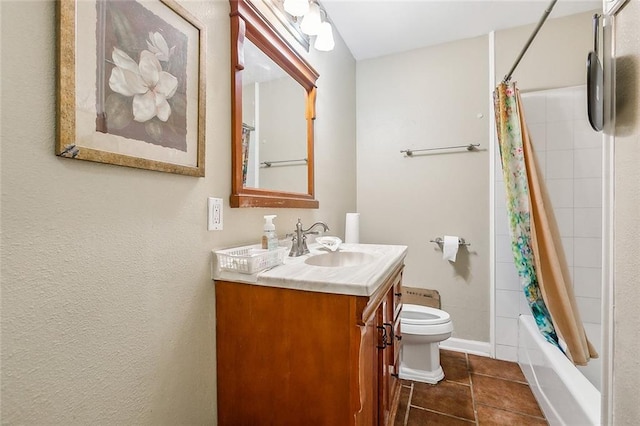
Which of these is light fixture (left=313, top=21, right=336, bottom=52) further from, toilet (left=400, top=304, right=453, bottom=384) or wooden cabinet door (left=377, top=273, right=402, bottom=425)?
toilet (left=400, top=304, right=453, bottom=384)

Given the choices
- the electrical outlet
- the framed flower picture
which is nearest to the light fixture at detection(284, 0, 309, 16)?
the framed flower picture

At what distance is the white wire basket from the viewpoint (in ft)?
3.08

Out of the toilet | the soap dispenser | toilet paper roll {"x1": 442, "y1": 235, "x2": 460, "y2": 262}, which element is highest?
the soap dispenser

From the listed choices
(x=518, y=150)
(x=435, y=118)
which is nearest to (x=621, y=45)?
(x=518, y=150)

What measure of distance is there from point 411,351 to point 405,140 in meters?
1.70

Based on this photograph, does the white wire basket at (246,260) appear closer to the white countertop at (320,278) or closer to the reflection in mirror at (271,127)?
the white countertop at (320,278)

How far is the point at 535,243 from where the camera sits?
1585 mm

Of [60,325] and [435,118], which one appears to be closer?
[60,325]

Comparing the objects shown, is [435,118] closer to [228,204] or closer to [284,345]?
[228,204]

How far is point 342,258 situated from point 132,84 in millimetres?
1161

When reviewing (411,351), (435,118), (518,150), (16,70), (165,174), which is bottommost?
(411,351)

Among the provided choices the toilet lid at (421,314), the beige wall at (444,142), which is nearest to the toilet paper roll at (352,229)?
the beige wall at (444,142)

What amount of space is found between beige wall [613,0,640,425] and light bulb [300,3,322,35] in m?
1.23

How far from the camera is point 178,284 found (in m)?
0.88
